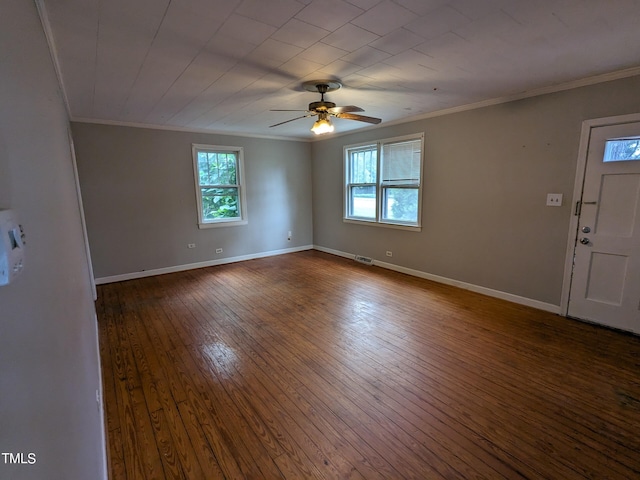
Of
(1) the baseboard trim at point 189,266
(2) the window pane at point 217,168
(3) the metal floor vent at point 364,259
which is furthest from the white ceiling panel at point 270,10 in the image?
(1) the baseboard trim at point 189,266

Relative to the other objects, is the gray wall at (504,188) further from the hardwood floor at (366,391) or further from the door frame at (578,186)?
the hardwood floor at (366,391)

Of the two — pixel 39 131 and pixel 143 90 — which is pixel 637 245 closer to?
pixel 39 131

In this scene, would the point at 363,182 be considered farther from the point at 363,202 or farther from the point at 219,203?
the point at 219,203

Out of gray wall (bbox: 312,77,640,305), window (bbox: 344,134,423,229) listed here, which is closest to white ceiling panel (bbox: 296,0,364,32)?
gray wall (bbox: 312,77,640,305)

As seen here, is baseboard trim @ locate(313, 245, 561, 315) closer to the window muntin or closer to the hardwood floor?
the hardwood floor

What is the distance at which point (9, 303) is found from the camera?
506mm

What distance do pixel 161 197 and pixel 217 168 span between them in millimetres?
1153

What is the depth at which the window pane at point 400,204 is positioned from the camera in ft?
16.0

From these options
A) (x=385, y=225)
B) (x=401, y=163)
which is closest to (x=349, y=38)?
(x=401, y=163)

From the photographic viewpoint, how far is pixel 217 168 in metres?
5.64

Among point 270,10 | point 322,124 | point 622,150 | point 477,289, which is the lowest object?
point 477,289

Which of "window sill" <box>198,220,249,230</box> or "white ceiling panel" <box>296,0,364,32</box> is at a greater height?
"white ceiling panel" <box>296,0,364,32</box>

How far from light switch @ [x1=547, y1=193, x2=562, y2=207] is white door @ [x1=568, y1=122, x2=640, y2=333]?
0.19 metres

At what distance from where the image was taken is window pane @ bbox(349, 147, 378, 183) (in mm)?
5446
